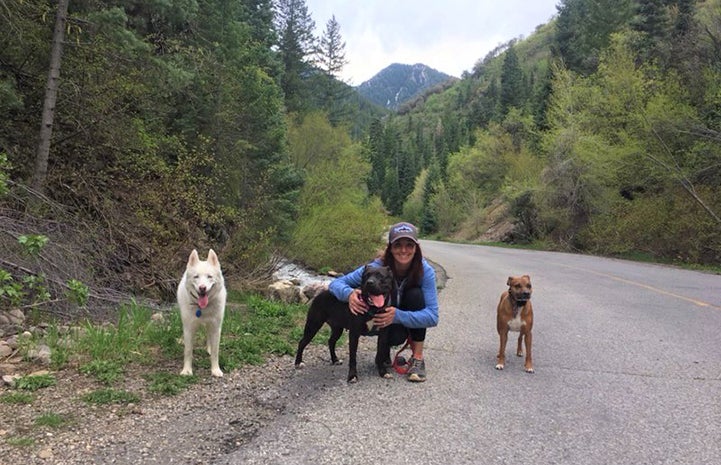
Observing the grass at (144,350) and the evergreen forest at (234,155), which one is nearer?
the grass at (144,350)

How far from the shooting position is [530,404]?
4.45 m

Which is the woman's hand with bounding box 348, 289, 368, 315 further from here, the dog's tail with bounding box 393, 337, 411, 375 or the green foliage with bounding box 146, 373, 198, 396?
the green foliage with bounding box 146, 373, 198, 396

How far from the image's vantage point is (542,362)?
5.82 meters

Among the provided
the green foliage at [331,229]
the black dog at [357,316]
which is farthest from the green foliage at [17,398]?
the green foliage at [331,229]

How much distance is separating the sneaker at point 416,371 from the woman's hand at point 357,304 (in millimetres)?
927

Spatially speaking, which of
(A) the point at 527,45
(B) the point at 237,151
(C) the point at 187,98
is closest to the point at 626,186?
(B) the point at 237,151

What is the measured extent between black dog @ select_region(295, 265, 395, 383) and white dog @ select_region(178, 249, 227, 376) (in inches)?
38.4

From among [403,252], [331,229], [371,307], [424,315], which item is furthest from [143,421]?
[331,229]

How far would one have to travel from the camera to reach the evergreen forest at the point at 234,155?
9.24m

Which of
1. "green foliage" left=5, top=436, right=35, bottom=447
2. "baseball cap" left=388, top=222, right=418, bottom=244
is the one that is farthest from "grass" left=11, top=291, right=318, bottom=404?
"baseball cap" left=388, top=222, right=418, bottom=244

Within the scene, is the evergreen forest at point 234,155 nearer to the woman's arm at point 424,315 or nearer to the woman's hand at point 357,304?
the woman's hand at point 357,304

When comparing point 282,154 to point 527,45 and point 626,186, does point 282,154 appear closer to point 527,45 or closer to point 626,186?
point 626,186

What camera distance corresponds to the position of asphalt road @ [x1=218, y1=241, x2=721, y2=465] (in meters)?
3.48

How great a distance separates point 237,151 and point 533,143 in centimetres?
3667
